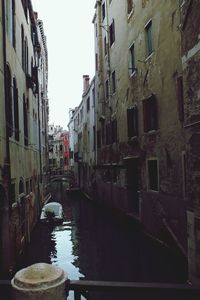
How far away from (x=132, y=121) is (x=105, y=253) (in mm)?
6166

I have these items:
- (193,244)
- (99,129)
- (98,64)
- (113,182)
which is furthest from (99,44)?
(193,244)

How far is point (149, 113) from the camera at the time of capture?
13555mm

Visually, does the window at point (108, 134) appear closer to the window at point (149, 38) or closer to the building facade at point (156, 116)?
the building facade at point (156, 116)

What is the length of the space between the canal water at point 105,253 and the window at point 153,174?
6.86ft

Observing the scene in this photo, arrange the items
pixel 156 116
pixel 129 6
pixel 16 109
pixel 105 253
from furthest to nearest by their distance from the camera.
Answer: pixel 129 6 → pixel 105 253 → pixel 156 116 → pixel 16 109

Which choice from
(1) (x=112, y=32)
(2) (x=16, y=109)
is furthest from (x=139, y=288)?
(1) (x=112, y=32)

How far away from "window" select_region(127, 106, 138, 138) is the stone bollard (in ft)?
41.0

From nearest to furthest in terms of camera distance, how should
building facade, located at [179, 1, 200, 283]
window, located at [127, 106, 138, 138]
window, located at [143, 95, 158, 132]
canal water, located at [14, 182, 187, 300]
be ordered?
building facade, located at [179, 1, 200, 283] < canal water, located at [14, 182, 187, 300] < window, located at [143, 95, 158, 132] < window, located at [127, 106, 138, 138]

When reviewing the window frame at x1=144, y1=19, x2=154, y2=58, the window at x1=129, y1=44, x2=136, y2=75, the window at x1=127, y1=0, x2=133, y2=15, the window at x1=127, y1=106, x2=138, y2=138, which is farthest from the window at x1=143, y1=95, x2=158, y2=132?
the window at x1=127, y1=0, x2=133, y2=15

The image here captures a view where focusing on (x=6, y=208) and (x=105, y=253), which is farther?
(x=105, y=253)

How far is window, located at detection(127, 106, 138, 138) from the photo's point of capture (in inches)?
594

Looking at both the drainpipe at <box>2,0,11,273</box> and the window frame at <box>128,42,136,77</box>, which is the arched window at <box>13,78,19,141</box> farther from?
the window frame at <box>128,42,136,77</box>

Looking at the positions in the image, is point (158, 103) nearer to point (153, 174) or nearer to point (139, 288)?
point (153, 174)

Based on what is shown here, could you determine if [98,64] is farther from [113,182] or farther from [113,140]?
[113,182]
